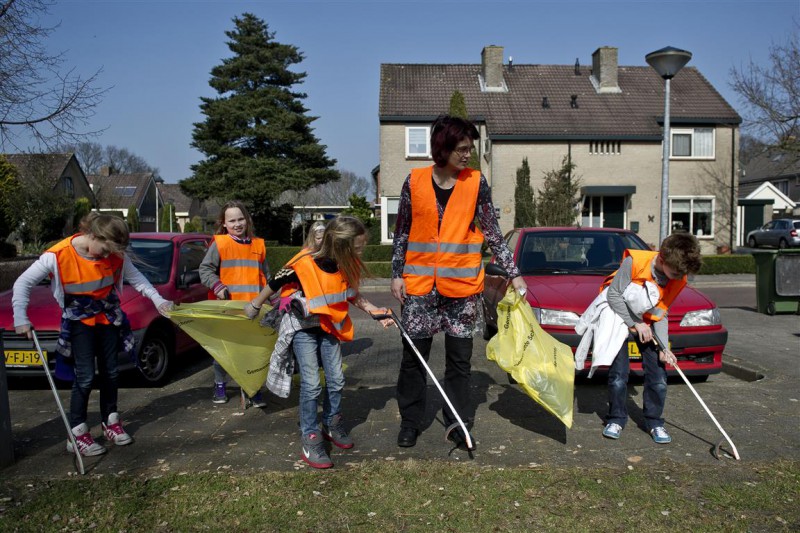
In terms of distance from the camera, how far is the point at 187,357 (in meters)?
8.03

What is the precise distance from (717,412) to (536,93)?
90.0 feet

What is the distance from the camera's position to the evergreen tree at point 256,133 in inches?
1211

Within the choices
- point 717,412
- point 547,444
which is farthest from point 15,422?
point 717,412

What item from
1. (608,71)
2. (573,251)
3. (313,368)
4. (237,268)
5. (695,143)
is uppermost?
(608,71)

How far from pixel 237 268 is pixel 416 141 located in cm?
2410

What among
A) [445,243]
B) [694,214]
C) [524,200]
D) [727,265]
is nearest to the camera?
[445,243]

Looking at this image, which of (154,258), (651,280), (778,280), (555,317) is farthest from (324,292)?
(778,280)

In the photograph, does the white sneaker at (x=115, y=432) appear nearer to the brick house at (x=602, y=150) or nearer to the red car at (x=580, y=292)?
the red car at (x=580, y=292)

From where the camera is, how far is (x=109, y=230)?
13.9ft

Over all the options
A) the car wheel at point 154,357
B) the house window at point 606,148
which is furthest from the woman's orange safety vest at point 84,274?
the house window at point 606,148

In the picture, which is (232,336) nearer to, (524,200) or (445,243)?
(445,243)

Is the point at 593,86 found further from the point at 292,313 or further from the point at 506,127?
the point at 292,313

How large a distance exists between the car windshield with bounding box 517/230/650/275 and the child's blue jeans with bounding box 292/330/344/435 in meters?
3.52

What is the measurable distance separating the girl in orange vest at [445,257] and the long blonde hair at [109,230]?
1837 millimetres
